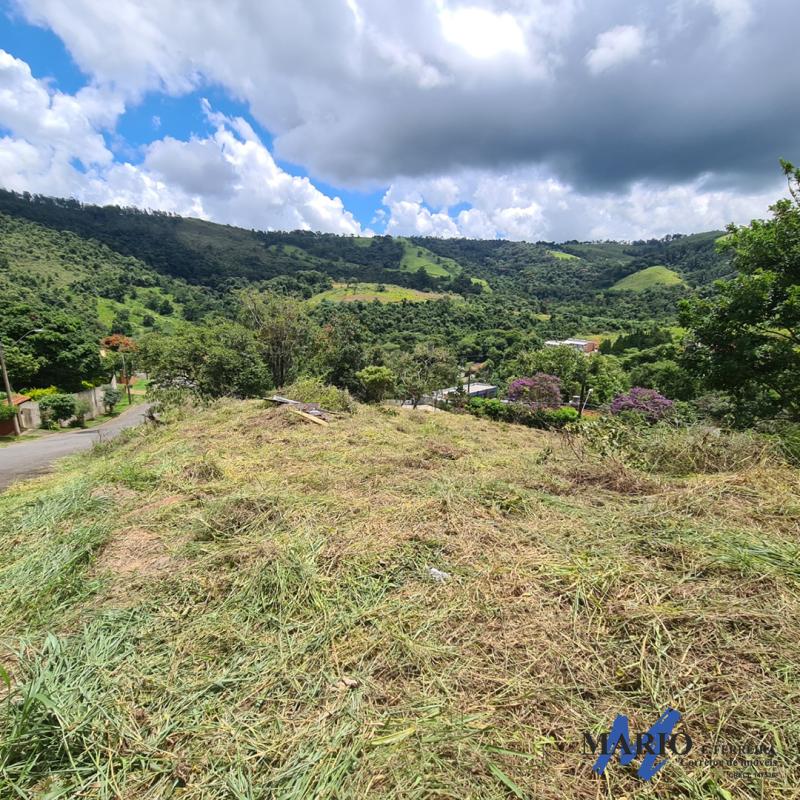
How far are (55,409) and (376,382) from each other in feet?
58.7

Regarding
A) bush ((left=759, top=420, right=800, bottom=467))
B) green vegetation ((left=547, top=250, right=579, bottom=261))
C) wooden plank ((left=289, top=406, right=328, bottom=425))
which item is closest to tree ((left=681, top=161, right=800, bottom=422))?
bush ((left=759, top=420, right=800, bottom=467))

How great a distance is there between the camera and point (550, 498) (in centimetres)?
382

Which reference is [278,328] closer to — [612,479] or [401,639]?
[612,479]

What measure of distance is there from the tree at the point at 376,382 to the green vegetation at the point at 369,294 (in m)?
58.0

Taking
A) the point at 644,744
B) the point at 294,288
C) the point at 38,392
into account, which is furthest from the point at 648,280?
the point at 644,744

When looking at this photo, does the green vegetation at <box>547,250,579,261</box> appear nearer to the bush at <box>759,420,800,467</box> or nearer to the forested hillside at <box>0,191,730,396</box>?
the forested hillside at <box>0,191,730,396</box>

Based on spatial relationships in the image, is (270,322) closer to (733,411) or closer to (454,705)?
(733,411)

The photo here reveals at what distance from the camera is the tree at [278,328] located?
2308 cm

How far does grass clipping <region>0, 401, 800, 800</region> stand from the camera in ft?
5.22

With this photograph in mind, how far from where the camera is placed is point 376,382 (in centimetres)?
2192

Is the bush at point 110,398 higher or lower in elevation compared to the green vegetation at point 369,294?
lower

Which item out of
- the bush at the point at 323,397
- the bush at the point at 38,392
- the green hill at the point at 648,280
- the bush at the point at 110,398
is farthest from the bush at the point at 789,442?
the green hill at the point at 648,280

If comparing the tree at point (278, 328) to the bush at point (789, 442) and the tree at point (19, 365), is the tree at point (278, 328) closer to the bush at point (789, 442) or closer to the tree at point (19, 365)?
the tree at point (19, 365)

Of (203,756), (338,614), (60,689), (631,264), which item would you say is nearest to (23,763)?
(60,689)
